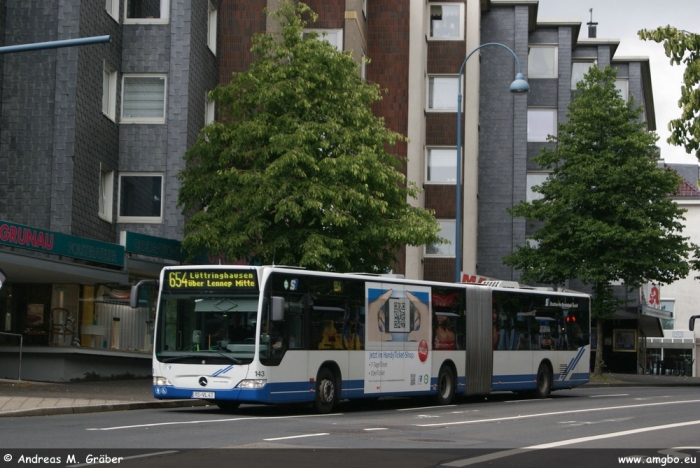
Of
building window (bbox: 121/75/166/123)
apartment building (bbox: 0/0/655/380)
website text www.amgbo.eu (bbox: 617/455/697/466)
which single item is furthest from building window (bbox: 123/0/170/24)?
website text www.amgbo.eu (bbox: 617/455/697/466)

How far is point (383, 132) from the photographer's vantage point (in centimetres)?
2967

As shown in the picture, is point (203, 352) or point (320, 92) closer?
point (203, 352)

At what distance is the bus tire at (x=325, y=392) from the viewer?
69.8ft

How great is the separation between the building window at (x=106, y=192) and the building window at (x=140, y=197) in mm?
497

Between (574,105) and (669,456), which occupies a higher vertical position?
(574,105)

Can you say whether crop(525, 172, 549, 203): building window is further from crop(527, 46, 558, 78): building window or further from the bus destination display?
the bus destination display

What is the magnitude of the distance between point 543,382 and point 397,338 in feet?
24.4

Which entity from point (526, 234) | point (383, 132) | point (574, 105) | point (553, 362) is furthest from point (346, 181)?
point (526, 234)

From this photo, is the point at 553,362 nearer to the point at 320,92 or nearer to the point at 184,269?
the point at 320,92

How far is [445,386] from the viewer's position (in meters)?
25.8

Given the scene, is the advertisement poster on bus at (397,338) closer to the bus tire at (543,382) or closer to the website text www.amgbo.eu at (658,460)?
the bus tire at (543,382)

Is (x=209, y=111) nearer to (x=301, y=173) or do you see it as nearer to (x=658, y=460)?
(x=301, y=173)

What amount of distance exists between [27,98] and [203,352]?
13.1 m

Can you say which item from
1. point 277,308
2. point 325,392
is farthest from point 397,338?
point 277,308
